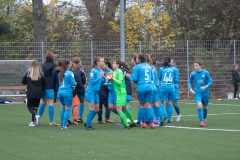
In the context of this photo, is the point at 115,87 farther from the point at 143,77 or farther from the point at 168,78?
the point at 168,78

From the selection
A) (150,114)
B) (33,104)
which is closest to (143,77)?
(150,114)

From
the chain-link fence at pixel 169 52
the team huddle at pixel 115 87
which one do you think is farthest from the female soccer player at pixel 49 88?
the chain-link fence at pixel 169 52

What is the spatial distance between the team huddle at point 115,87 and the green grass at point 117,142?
498mm

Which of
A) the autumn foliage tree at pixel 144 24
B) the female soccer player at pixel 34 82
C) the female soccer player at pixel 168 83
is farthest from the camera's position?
the autumn foliage tree at pixel 144 24

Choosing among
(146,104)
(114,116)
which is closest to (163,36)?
(114,116)

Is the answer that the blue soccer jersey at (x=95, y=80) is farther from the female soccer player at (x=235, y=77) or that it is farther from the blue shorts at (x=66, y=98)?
the female soccer player at (x=235, y=77)

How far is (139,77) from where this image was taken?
1449 centimetres

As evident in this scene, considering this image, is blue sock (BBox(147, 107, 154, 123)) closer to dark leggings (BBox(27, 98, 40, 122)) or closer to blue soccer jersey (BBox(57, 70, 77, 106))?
blue soccer jersey (BBox(57, 70, 77, 106))

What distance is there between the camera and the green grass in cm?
973

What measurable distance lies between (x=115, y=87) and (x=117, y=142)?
298 centimetres

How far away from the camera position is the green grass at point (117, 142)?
9.73 meters

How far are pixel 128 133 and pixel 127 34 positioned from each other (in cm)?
2508

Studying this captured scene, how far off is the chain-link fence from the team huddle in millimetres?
12181

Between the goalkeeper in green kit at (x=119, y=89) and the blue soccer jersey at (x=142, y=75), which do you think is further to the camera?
the blue soccer jersey at (x=142, y=75)
